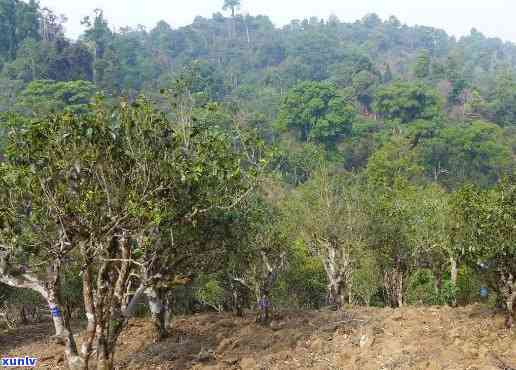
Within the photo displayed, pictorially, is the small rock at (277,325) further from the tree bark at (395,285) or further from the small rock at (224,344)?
the tree bark at (395,285)

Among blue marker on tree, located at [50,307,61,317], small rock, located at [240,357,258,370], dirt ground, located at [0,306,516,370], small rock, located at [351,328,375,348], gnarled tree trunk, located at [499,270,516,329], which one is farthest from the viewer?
small rock, located at [351,328,375,348]

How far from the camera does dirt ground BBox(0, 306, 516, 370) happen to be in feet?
45.2

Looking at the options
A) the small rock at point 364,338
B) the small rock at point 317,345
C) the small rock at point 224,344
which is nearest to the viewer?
the small rock at point 364,338

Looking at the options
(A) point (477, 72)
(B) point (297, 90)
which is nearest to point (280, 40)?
(A) point (477, 72)

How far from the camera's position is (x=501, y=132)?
85.8m

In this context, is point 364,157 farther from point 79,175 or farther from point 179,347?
point 79,175

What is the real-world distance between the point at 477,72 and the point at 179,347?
16940 cm

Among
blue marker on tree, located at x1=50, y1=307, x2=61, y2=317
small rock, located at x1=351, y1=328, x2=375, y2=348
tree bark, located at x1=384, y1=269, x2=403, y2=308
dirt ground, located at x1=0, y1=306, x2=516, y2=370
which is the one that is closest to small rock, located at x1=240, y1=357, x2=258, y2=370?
dirt ground, located at x1=0, y1=306, x2=516, y2=370

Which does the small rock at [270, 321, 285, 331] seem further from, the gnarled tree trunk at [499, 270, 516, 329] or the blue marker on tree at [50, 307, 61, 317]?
the blue marker on tree at [50, 307, 61, 317]

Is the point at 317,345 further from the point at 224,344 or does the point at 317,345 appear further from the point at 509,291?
the point at 509,291

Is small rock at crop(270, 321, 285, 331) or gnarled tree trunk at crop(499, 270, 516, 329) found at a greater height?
gnarled tree trunk at crop(499, 270, 516, 329)

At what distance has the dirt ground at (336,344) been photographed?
13.8 m

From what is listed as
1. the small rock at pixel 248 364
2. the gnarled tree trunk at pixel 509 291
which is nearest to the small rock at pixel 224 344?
the small rock at pixel 248 364

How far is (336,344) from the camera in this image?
51.7 feet
